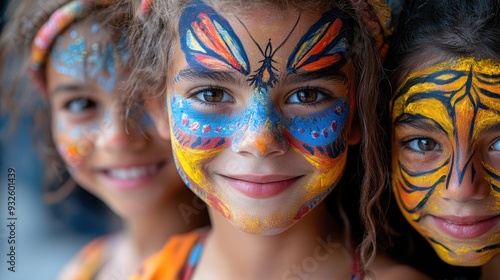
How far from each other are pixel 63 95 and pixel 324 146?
3.14 ft

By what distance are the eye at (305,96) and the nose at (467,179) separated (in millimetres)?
359

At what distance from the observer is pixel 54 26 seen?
6.22 ft

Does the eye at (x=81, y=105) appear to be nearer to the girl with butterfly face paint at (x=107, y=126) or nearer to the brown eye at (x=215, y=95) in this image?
the girl with butterfly face paint at (x=107, y=126)

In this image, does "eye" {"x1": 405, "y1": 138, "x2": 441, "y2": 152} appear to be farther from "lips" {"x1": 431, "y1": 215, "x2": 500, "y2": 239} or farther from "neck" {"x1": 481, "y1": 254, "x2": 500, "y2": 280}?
"neck" {"x1": 481, "y1": 254, "x2": 500, "y2": 280}

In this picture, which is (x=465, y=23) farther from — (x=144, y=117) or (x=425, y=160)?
(x=144, y=117)

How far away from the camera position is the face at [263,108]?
141 centimetres

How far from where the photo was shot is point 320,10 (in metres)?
1.43

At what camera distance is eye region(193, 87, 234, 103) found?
147cm

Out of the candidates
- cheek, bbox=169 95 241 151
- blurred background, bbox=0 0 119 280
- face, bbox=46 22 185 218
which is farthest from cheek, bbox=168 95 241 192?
blurred background, bbox=0 0 119 280

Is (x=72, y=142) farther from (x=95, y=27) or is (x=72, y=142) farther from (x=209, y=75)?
(x=209, y=75)

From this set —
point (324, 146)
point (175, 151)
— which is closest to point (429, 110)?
point (324, 146)

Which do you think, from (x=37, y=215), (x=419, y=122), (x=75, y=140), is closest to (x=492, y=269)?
(x=419, y=122)

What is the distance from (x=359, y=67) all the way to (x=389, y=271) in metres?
0.56

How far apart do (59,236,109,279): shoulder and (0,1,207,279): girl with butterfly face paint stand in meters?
0.17
